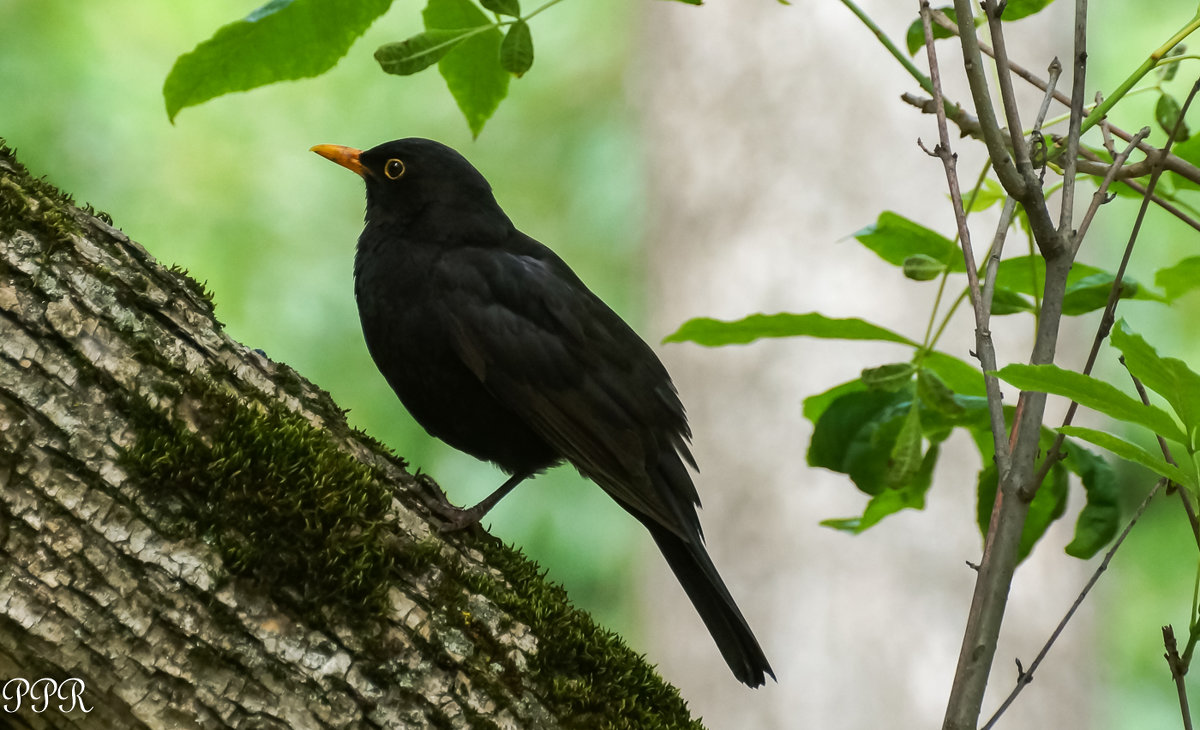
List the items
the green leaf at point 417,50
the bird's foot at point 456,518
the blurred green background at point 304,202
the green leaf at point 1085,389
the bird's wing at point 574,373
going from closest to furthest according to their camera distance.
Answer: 1. the green leaf at point 1085,389
2. the green leaf at point 417,50
3. the bird's foot at point 456,518
4. the bird's wing at point 574,373
5. the blurred green background at point 304,202

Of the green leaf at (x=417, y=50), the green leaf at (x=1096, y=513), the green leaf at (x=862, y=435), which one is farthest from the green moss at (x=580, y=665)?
the green leaf at (x=417, y=50)

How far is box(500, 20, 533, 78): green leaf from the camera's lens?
1725 mm

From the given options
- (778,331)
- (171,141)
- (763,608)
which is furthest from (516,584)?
(171,141)

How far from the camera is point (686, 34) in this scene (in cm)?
464

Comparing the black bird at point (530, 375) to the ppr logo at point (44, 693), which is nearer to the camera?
the ppr logo at point (44, 693)

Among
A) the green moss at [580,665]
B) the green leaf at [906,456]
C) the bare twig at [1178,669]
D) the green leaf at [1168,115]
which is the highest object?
the green leaf at [1168,115]

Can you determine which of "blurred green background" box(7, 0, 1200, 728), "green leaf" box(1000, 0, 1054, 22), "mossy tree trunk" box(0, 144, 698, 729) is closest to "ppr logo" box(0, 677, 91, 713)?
"mossy tree trunk" box(0, 144, 698, 729)

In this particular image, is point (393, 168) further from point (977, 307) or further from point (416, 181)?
point (977, 307)

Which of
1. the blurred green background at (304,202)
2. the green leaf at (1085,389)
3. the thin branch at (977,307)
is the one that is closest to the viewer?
the green leaf at (1085,389)

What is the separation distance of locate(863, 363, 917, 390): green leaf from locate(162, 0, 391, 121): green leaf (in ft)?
3.16

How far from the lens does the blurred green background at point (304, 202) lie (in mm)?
7953

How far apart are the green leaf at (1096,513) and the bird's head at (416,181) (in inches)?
74.8

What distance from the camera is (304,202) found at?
8.88m

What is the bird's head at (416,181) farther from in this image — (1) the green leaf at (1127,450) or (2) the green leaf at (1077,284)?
(1) the green leaf at (1127,450)
